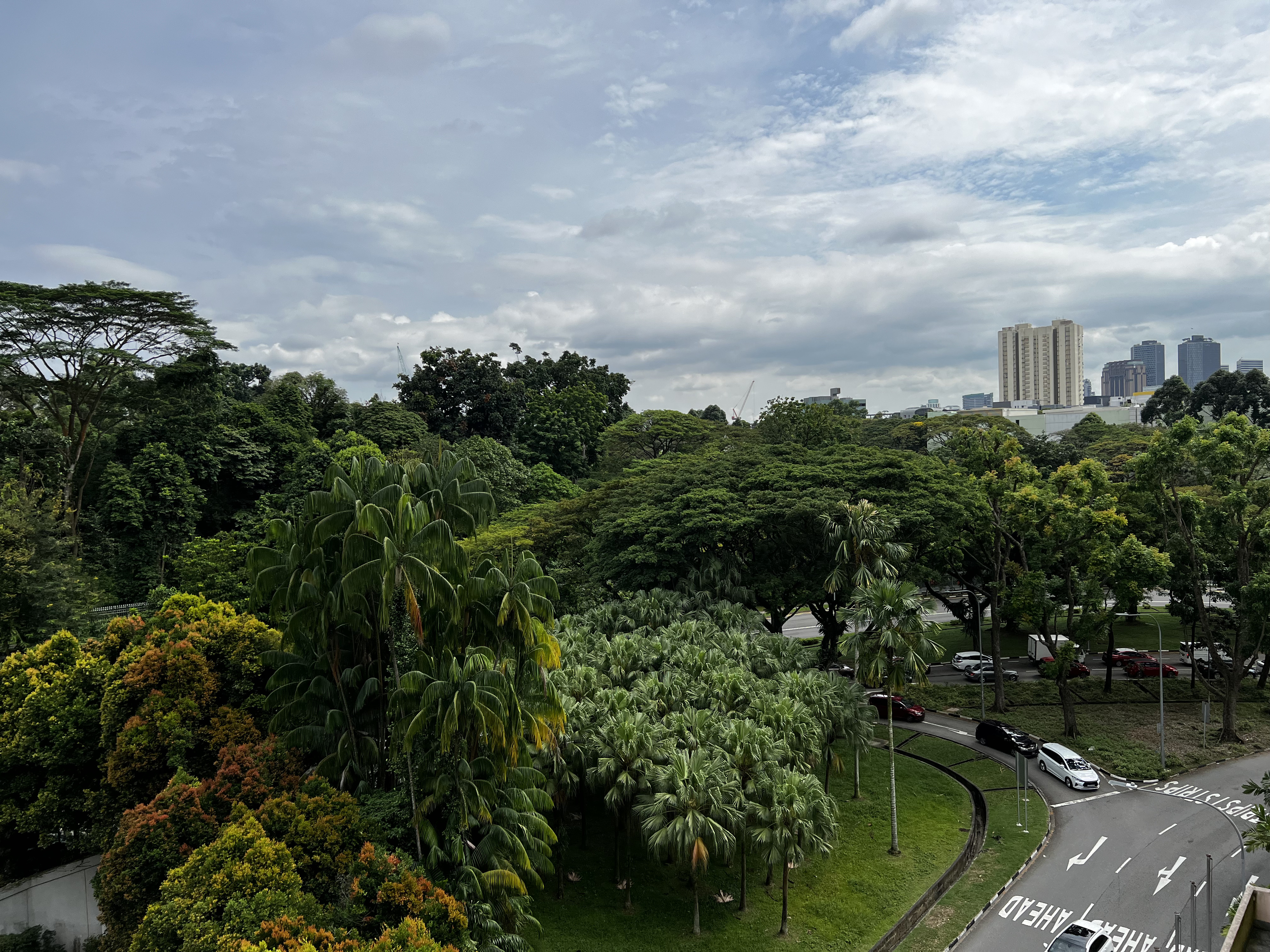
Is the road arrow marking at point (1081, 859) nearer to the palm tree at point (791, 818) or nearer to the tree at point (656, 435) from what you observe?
the palm tree at point (791, 818)

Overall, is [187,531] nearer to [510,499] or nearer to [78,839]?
[510,499]

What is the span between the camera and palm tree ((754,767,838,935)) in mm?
17469

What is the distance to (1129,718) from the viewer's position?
33594 millimetres

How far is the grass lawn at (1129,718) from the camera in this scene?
28984 mm

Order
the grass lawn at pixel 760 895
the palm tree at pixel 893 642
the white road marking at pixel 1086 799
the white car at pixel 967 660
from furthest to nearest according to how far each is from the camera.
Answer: the white car at pixel 967 660, the white road marking at pixel 1086 799, the palm tree at pixel 893 642, the grass lawn at pixel 760 895

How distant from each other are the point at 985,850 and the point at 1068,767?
6.95 metres

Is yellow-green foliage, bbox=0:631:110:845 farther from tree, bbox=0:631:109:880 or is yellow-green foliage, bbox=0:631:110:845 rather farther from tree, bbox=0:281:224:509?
tree, bbox=0:281:224:509

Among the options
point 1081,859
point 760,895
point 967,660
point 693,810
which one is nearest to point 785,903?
point 760,895

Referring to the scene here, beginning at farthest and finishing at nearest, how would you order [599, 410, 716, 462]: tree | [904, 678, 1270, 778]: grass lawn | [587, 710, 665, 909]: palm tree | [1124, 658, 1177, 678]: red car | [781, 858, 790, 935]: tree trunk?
[599, 410, 716, 462]: tree < [1124, 658, 1177, 678]: red car < [904, 678, 1270, 778]: grass lawn < [781, 858, 790, 935]: tree trunk < [587, 710, 665, 909]: palm tree

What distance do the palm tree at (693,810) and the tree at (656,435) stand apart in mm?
40672

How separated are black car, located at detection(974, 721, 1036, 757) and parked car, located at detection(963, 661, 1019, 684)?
768 centimetres

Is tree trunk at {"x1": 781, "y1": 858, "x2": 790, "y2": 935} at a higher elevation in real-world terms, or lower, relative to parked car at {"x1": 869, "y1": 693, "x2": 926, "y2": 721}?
higher

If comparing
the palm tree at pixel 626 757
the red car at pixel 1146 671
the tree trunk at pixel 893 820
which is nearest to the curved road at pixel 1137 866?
the tree trunk at pixel 893 820

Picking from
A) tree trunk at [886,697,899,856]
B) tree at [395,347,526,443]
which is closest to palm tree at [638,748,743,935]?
tree trunk at [886,697,899,856]
